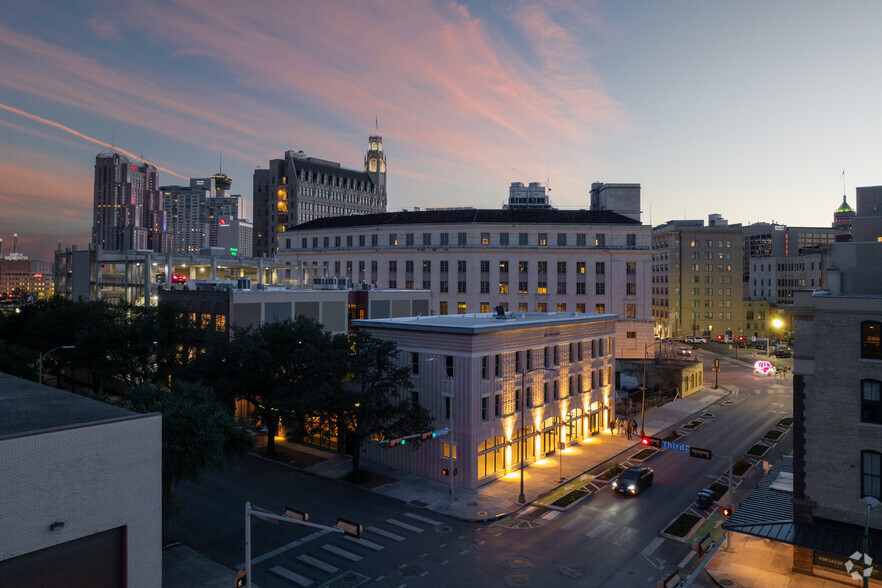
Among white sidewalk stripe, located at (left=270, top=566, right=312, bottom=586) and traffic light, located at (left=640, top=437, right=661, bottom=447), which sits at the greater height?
traffic light, located at (left=640, top=437, right=661, bottom=447)

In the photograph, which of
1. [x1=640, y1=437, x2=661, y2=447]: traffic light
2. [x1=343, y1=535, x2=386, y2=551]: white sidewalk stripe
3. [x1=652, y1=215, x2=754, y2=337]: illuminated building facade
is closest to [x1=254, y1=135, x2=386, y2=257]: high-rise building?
[x1=652, y1=215, x2=754, y2=337]: illuminated building facade

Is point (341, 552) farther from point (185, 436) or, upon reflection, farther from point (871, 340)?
point (871, 340)

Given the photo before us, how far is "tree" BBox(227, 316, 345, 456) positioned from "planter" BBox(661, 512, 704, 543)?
77.6 ft

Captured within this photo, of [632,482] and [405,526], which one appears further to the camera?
[632,482]

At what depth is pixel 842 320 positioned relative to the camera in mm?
27375

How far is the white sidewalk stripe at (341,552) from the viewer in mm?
30031

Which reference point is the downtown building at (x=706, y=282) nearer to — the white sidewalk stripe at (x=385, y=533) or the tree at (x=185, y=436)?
the white sidewalk stripe at (x=385, y=533)

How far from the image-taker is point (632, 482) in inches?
1597

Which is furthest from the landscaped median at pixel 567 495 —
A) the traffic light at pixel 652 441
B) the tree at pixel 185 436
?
the tree at pixel 185 436

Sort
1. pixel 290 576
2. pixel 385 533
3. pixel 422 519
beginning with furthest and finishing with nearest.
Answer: pixel 422 519
pixel 385 533
pixel 290 576

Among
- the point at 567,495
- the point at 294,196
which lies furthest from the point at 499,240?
the point at 294,196

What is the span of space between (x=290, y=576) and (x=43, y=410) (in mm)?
13597

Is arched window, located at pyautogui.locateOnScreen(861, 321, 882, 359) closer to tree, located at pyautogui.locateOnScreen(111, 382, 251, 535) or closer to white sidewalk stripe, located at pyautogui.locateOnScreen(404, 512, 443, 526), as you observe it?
white sidewalk stripe, located at pyautogui.locateOnScreen(404, 512, 443, 526)

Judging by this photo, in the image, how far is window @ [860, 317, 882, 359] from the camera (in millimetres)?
26547
